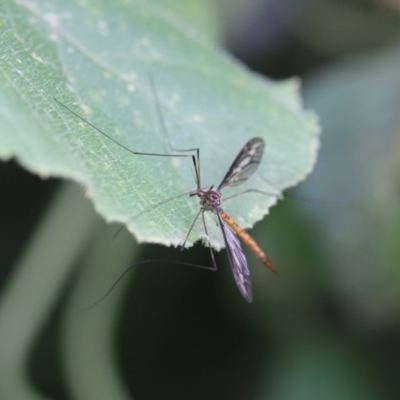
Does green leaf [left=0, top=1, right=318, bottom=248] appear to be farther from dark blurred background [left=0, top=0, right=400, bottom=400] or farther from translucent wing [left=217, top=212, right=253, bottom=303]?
dark blurred background [left=0, top=0, right=400, bottom=400]

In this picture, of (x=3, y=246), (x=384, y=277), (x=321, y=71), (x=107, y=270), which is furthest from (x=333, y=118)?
(x=3, y=246)

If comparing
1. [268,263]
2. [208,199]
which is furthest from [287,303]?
[208,199]

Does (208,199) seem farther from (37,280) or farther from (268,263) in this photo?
(37,280)

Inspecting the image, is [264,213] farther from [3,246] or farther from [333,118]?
[333,118]

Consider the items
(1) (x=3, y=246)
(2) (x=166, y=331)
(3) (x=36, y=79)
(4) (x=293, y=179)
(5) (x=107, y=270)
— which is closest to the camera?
(3) (x=36, y=79)

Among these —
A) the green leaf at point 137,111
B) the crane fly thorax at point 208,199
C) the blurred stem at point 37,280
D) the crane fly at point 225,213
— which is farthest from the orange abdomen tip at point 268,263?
the blurred stem at point 37,280

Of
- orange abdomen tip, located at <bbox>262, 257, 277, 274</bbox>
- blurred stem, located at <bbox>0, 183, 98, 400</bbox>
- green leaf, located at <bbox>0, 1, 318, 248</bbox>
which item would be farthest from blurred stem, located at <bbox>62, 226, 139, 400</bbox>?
green leaf, located at <bbox>0, 1, 318, 248</bbox>
